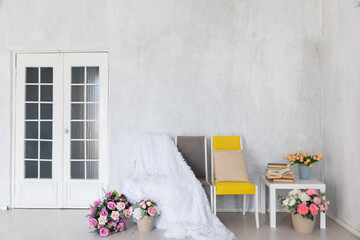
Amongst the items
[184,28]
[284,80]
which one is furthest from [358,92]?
[184,28]

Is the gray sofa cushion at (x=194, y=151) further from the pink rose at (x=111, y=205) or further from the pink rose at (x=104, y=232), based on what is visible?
the pink rose at (x=104, y=232)

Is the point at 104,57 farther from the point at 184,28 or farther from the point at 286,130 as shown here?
the point at 286,130

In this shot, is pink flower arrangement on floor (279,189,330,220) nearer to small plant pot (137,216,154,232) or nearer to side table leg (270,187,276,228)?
side table leg (270,187,276,228)

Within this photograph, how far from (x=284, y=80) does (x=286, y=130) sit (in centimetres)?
68

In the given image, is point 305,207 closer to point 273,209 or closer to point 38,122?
point 273,209

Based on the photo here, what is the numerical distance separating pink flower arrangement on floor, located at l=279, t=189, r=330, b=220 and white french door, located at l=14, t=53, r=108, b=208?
2410 millimetres

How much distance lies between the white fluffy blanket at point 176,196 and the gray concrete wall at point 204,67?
57 cm

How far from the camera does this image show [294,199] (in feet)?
10.4

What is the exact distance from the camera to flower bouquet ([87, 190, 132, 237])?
3.05 m

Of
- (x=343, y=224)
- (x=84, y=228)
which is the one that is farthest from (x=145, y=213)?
(x=343, y=224)

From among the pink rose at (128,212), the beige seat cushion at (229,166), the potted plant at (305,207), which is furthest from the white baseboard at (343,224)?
the pink rose at (128,212)

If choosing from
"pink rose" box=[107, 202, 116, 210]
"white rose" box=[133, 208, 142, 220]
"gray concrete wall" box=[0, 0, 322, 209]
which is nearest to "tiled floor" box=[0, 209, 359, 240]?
"white rose" box=[133, 208, 142, 220]

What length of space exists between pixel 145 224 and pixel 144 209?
163 millimetres

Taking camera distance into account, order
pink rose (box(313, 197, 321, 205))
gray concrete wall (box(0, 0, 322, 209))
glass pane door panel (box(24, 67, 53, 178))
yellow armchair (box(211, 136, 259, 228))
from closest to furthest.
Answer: pink rose (box(313, 197, 321, 205)), yellow armchair (box(211, 136, 259, 228)), gray concrete wall (box(0, 0, 322, 209)), glass pane door panel (box(24, 67, 53, 178))
